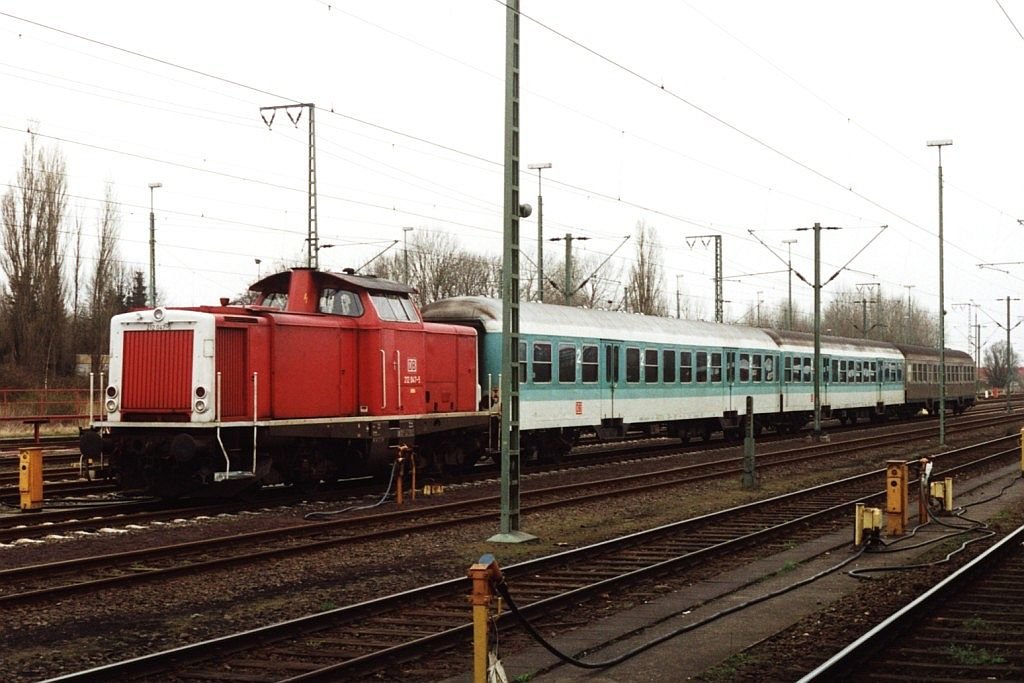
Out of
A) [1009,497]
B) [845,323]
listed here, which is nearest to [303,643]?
[1009,497]

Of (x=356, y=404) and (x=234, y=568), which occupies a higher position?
(x=356, y=404)

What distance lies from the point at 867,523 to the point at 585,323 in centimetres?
1366

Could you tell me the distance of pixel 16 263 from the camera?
52.6 metres

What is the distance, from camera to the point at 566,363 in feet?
88.0

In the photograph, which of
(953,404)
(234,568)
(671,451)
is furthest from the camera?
(953,404)

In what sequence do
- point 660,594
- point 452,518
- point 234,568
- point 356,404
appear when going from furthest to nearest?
1. point 356,404
2. point 452,518
3. point 234,568
4. point 660,594

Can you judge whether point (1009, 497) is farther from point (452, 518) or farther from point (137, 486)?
point (137, 486)

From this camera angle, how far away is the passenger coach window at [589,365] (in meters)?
27.6

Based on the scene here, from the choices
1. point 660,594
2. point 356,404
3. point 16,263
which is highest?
point 16,263

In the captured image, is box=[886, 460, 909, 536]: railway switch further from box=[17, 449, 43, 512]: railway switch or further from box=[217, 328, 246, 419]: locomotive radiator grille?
box=[17, 449, 43, 512]: railway switch

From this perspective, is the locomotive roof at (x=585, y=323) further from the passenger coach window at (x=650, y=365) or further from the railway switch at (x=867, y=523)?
the railway switch at (x=867, y=523)

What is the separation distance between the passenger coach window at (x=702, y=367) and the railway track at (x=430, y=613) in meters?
16.3

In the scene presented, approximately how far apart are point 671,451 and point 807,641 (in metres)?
23.5

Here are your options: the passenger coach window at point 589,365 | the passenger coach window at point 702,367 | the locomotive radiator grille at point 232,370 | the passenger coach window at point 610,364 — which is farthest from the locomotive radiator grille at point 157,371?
the passenger coach window at point 702,367
